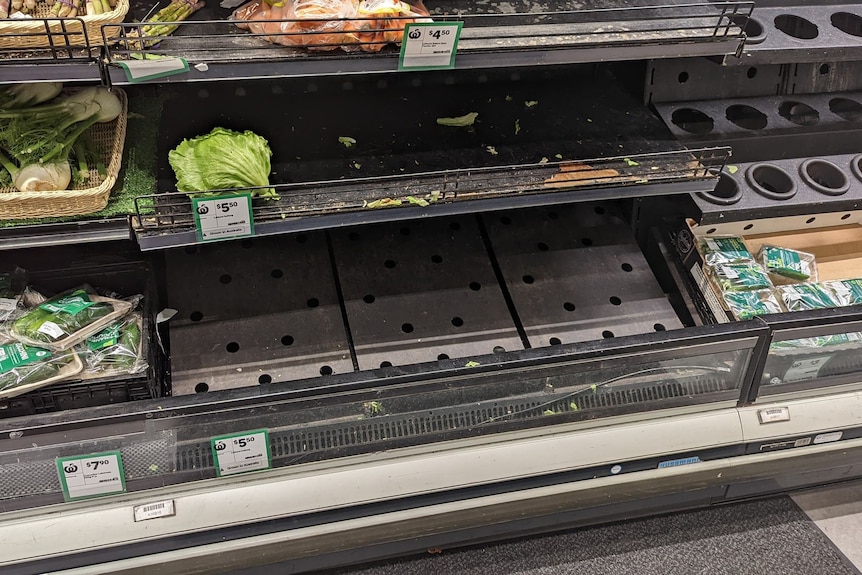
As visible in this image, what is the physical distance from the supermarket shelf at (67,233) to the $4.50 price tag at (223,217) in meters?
0.16

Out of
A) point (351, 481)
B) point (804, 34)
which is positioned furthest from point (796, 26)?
point (351, 481)

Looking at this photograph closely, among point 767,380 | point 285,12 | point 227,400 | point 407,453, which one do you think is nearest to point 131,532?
point 227,400

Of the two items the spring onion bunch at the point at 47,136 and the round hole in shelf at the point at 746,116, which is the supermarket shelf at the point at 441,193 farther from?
the round hole in shelf at the point at 746,116

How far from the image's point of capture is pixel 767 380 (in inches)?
72.5

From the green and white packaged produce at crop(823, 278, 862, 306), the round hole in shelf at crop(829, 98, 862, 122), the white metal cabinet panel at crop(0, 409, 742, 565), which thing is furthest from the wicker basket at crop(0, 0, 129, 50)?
the round hole in shelf at crop(829, 98, 862, 122)

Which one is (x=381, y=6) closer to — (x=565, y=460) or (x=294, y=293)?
(x=294, y=293)

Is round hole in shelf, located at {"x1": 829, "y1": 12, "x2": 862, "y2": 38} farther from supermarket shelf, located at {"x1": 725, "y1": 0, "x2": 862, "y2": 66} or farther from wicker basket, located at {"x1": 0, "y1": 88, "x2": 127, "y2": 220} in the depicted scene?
wicker basket, located at {"x1": 0, "y1": 88, "x2": 127, "y2": 220}

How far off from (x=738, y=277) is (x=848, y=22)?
30.6 inches

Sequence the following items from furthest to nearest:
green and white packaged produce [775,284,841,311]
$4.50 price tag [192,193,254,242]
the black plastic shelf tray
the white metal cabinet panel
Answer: green and white packaged produce [775,284,841,311], the white metal cabinet panel, $4.50 price tag [192,193,254,242], the black plastic shelf tray

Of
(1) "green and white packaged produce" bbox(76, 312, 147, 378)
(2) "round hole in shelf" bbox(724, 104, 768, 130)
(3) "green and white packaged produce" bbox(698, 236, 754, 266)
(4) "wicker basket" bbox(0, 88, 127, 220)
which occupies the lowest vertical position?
(3) "green and white packaged produce" bbox(698, 236, 754, 266)

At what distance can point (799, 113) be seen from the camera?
2.20 metres

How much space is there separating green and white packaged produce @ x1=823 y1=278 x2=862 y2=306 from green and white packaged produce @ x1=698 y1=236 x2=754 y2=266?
0.23 meters

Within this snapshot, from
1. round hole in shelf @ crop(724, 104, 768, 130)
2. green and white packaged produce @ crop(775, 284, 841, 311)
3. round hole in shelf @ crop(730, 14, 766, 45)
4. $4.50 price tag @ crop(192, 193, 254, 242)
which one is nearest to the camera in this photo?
$4.50 price tag @ crop(192, 193, 254, 242)

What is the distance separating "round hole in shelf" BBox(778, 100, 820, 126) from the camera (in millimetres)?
2145
